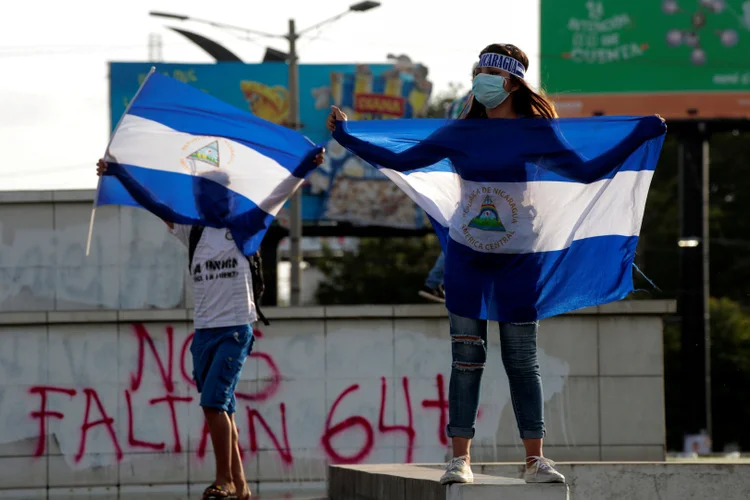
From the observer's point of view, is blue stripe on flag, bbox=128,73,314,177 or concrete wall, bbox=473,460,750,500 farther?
blue stripe on flag, bbox=128,73,314,177

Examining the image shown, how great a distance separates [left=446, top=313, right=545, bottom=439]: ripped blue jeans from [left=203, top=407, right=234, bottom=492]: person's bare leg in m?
1.92

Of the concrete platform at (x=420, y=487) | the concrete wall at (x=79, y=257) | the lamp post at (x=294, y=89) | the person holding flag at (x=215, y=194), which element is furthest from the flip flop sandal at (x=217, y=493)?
the lamp post at (x=294, y=89)

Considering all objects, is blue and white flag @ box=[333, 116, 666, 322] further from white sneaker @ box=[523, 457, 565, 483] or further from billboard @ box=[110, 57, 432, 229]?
billboard @ box=[110, 57, 432, 229]

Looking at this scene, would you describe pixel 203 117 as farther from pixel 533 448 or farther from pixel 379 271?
pixel 379 271

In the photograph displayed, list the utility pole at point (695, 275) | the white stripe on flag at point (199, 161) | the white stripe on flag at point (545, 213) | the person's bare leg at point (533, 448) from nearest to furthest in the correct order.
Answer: the person's bare leg at point (533, 448), the white stripe on flag at point (545, 213), the white stripe on flag at point (199, 161), the utility pole at point (695, 275)

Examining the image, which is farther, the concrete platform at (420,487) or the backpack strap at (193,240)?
the backpack strap at (193,240)

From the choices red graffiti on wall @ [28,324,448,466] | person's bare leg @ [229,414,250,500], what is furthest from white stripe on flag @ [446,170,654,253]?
red graffiti on wall @ [28,324,448,466]

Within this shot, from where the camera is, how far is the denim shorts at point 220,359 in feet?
26.6

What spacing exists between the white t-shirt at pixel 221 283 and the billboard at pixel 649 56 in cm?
2564

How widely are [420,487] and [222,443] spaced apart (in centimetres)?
178

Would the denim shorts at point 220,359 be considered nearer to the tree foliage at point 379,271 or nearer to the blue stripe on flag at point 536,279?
the blue stripe on flag at point 536,279

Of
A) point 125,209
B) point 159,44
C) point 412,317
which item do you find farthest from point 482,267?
point 159,44

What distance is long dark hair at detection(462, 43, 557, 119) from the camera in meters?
6.57

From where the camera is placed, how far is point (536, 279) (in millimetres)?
6656
